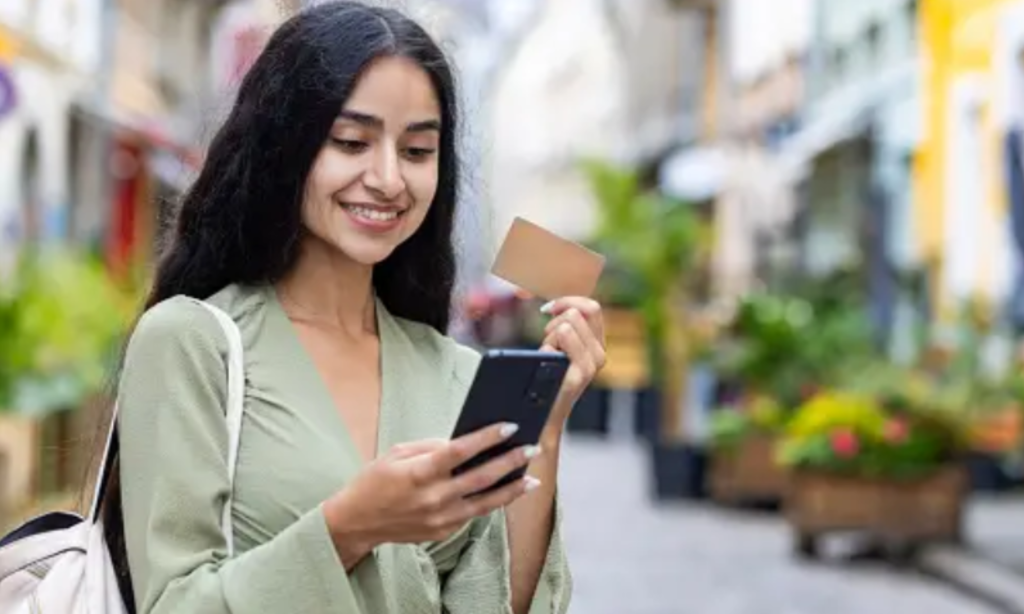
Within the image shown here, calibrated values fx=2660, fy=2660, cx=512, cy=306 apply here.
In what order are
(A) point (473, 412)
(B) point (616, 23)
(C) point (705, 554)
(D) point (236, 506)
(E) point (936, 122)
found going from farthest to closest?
1. (B) point (616, 23)
2. (E) point (936, 122)
3. (C) point (705, 554)
4. (D) point (236, 506)
5. (A) point (473, 412)

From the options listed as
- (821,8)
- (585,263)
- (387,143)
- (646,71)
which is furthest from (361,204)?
(646,71)

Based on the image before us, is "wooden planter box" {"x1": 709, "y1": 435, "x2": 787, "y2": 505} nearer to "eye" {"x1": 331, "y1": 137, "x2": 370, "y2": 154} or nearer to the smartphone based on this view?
"eye" {"x1": 331, "y1": 137, "x2": 370, "y2": 154}

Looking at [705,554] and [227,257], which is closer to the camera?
[227,257]

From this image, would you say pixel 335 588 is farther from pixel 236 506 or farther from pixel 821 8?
pixel 821 8

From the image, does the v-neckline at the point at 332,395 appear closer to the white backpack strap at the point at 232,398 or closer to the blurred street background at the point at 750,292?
the white backpack strap at the point at 232,398

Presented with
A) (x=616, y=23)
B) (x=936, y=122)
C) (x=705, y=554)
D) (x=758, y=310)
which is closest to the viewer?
(x=705, y=554)

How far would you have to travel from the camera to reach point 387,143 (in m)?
2.72

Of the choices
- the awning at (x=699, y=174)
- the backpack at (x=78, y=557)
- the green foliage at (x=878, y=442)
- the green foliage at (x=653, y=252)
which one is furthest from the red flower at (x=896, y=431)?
the awning at (x=699, y=174)

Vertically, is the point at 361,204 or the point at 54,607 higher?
the point at 361,204

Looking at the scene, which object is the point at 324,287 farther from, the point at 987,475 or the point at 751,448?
the point at 987,475

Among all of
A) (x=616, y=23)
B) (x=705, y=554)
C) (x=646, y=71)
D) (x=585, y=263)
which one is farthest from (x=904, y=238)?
(x=616, y=23)

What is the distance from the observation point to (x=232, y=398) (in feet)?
8.65

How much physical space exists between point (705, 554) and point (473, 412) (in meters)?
12.9

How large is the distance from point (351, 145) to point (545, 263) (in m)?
0.26
